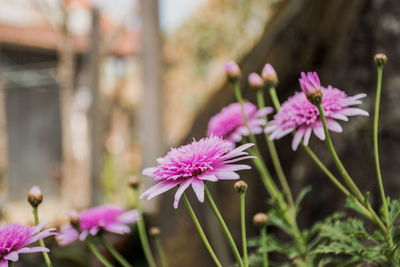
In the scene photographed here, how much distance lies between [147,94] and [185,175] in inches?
119

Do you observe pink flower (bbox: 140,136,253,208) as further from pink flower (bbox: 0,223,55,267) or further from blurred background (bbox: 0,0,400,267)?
blurred background (bbox: 0,0,400,267)

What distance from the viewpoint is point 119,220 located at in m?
0.96

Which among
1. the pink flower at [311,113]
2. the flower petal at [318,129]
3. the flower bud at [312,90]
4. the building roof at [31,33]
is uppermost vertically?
the building roof at [31,33]

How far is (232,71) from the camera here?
93cm

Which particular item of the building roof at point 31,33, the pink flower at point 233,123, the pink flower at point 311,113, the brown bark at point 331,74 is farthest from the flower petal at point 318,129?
the building roof at point 31,33

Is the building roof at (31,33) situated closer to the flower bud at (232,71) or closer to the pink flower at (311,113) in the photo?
the flower bud at (232,71)

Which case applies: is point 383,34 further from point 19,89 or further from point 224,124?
point 19,89

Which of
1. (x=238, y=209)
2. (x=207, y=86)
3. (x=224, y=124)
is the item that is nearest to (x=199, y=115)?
(x=238, y=209)

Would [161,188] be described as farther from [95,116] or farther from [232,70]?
[95,116]

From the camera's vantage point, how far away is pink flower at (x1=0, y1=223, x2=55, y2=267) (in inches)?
25.5

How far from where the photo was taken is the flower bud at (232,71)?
0.93m

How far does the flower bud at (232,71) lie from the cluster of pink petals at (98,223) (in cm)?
34

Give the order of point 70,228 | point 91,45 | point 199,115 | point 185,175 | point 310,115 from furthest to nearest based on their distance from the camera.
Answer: point 91,45 → point 199,115 → point 70,228 → point 310,115 → point 185,175

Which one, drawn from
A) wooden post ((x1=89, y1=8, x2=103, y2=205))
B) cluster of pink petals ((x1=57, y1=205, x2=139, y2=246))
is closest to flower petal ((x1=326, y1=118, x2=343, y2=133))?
cluster of pink petals ((x1=57, y1=205, x2=139, y2=246))
